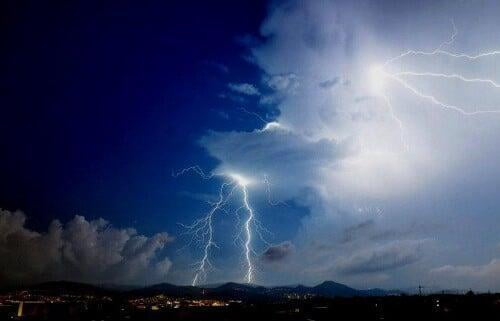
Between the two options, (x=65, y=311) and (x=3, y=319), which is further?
(x=65, y=311)

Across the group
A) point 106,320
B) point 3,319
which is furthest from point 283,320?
point 3,319

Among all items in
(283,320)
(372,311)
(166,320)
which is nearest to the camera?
(283,320)

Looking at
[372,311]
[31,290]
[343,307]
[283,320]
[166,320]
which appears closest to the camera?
[283,320]

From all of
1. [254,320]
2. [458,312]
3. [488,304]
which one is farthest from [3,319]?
[488,304]

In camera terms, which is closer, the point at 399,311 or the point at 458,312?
the point at 458,312

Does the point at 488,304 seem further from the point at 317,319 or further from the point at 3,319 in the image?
the point at 3,319

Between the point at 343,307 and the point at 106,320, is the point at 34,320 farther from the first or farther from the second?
the point at 343,307

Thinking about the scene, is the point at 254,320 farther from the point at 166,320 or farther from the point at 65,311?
the point at 65,311

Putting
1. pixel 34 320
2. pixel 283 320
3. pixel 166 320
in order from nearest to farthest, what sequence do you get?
pixel 34 320 < pixel 283 320 < pixel 166 320

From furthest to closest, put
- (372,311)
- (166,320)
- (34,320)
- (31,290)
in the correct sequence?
1. (31,290)
2. (372,311)
3. (166,320)
4. (34,320)
